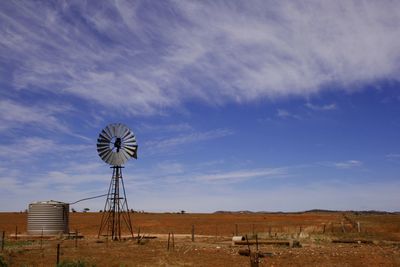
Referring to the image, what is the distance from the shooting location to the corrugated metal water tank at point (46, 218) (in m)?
42.0

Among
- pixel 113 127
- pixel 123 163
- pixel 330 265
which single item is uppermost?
pixel 113 127

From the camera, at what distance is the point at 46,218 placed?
4209 cm

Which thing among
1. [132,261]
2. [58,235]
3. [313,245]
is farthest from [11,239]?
[313,245]

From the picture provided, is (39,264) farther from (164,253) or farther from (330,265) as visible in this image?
(330,265)

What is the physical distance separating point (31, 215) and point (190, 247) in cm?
1892

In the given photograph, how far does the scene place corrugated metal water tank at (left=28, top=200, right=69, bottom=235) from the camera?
42031 mm

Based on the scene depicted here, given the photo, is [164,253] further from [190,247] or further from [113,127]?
[113,127]

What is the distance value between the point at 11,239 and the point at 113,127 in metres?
12.1

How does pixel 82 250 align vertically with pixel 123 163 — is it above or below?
below

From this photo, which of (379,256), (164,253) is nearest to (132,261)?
(164,253)

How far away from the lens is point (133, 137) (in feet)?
129

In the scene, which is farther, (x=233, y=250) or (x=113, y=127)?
(x=113, y=127)

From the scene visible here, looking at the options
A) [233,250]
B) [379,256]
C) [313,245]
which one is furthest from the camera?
[313,245]

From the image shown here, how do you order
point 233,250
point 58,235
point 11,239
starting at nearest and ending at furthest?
point 233,250
point 11,239
point 58,235
